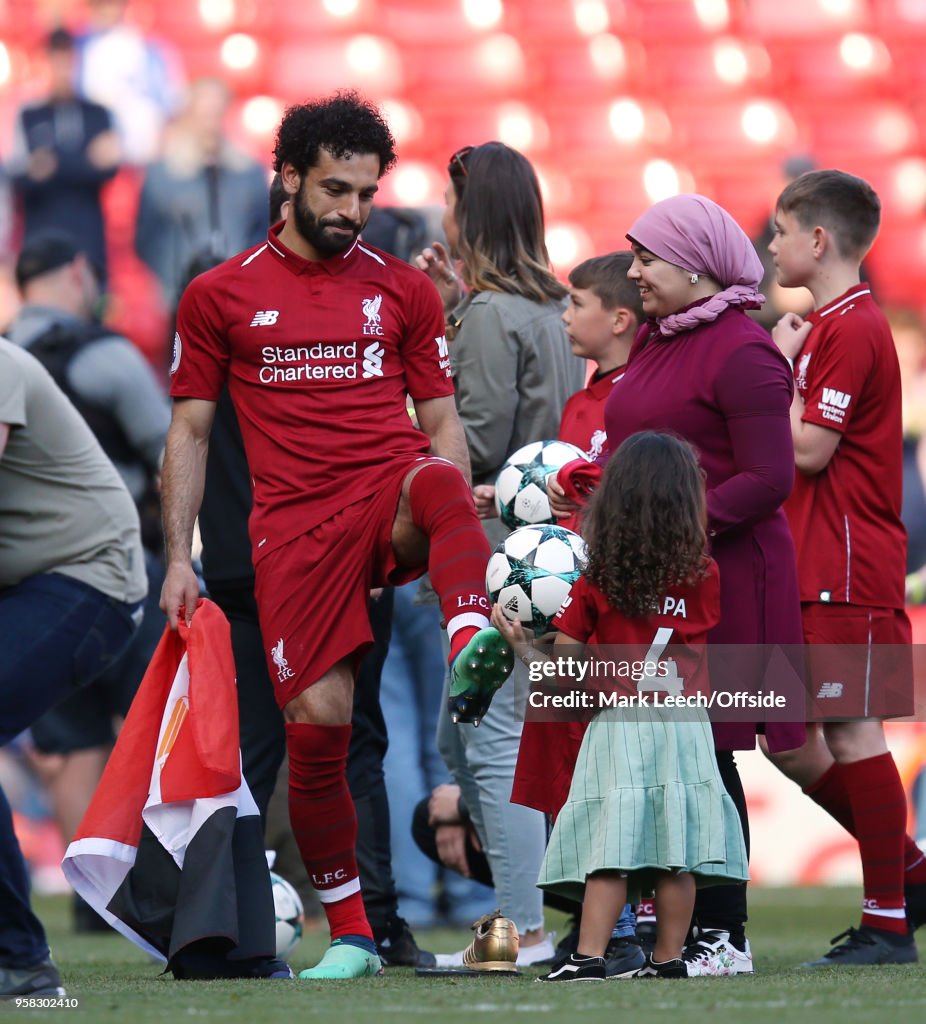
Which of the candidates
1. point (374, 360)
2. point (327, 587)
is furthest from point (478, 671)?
point (374, 360)

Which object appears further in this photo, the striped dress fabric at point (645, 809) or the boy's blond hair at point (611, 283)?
the boy's blond hair at point (611, 283)

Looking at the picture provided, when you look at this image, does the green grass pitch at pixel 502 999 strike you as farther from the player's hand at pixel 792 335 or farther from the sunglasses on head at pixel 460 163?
the sunglasses on head at pixel 460 163

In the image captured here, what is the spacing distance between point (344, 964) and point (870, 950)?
125 cm

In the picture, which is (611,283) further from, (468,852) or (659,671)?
(468,852)

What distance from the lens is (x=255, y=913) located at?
13.5 feet

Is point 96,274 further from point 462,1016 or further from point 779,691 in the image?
point 462,1016

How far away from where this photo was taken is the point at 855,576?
4.66m

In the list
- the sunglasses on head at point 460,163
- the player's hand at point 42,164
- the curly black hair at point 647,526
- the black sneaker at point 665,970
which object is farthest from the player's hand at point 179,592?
the player's hand at point 42,164

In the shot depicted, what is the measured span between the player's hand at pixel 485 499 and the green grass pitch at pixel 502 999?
112 centimetres

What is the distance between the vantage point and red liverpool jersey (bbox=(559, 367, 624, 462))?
15.6 feet

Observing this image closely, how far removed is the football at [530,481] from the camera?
4.45 m

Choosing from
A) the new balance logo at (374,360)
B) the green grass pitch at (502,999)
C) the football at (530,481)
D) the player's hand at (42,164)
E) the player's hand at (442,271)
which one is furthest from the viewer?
the player's hand at (42,164)

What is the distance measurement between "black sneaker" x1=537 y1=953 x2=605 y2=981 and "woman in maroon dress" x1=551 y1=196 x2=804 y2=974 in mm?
321

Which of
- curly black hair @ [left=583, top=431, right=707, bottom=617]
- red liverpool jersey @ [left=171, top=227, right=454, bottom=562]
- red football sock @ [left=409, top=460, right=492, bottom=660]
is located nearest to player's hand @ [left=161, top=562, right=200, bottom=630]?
red liverpool jersey @ [left=171, top=227, right=454, bottom=562]
